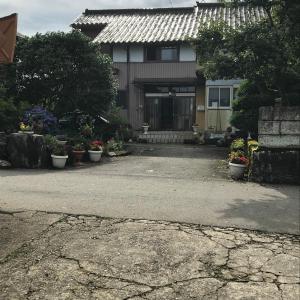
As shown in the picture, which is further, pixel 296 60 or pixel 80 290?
pixel 296 60

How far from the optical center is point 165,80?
23859 millimetres

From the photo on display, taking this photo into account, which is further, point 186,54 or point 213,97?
point 186,54

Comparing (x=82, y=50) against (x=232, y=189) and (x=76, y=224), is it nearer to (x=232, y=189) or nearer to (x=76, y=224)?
(x=232, y=189)

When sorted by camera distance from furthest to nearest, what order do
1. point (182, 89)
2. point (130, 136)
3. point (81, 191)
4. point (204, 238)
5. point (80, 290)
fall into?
point (182, 89) → point (130, 136) → point (81, 191) → point (204, 238) → point (80, 290)

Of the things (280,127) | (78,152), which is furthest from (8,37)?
(78,152)

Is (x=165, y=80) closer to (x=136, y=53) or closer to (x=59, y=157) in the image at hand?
(x=136, y=53)

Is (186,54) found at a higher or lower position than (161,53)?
lower

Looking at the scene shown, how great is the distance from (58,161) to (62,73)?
5505mm

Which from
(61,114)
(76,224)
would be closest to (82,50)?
(61,114)

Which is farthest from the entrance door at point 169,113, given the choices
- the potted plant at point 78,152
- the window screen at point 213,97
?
the potted plant at point 78,152

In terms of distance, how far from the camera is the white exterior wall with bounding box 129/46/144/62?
79.8 ft

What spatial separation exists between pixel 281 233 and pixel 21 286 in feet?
12.6

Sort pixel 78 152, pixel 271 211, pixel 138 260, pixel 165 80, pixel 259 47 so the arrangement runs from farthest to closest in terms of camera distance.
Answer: pixel 165 80 < pixel 78 152 < pixel 259 47 < pixel 271 211 < pixel 138 260

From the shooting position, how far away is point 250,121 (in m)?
15.7
